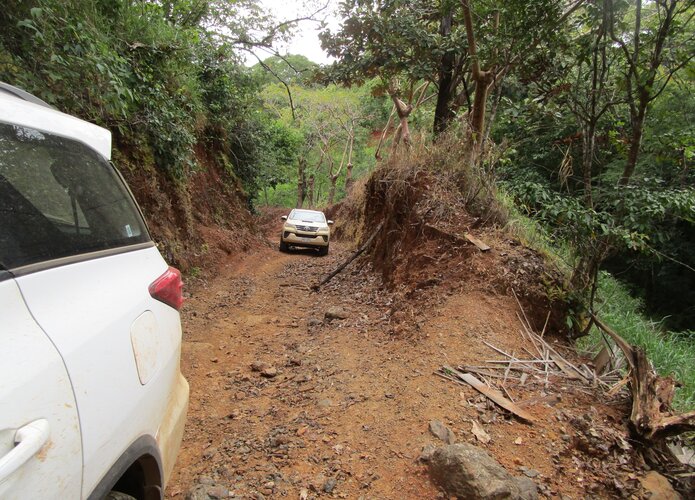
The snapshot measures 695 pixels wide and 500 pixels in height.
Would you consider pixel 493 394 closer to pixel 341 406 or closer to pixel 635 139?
pixel 341 406

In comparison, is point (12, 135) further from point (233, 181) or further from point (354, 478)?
point (233, 181)

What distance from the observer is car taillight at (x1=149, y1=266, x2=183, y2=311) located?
6.02ft

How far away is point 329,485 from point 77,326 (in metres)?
2.14

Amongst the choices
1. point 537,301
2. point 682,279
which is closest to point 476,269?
point 537,301

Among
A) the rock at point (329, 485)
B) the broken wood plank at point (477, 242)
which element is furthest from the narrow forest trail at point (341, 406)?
the broken wood plank at point (477, 242)

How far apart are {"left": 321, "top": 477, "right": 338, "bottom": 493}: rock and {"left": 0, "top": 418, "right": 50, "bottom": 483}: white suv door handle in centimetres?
212

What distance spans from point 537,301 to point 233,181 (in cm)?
1187

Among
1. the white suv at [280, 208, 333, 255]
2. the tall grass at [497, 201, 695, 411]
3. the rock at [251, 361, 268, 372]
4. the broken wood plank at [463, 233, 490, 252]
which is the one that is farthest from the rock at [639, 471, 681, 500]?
the white suv at [280, 208, 333, 255]

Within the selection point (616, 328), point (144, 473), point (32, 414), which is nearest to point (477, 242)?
point (616, 328)

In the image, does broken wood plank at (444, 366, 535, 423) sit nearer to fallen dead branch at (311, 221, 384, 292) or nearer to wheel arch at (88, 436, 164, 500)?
wheel arch at (88, 436, 164, 500)

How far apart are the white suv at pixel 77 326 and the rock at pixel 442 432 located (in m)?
1.97

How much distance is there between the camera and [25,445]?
944 millimetres

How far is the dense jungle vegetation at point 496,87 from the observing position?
15.5ft

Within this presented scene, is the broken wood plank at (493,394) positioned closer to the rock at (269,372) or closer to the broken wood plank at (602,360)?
the broken wood plank at (602,360)
